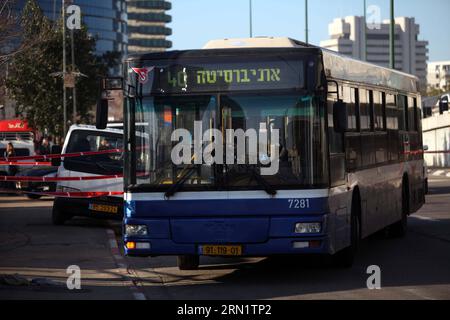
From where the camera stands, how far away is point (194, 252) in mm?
12867

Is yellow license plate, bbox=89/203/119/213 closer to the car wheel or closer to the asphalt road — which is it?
the car wheel

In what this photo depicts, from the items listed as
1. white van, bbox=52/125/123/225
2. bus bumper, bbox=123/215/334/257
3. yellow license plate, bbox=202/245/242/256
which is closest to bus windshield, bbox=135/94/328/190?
bus bumper, bbox=123/215/334/257

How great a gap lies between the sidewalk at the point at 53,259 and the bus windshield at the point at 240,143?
1.58 meters

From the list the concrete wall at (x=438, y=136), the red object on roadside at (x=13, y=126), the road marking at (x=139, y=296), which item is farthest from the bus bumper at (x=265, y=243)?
the concrete wall at (x=438, y=136)

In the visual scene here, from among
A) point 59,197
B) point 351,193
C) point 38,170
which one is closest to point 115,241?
point 59,197

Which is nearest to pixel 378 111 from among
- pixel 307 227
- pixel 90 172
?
pixel 307 227

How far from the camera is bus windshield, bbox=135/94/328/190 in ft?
41.9

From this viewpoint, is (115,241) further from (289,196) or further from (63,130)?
(63,130)

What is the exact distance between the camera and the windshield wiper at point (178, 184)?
505 inches

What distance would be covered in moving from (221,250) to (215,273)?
5.96 ft

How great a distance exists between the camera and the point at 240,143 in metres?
12.8

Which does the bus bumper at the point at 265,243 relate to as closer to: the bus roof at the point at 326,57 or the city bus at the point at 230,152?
the city bus at the point at 230,152
